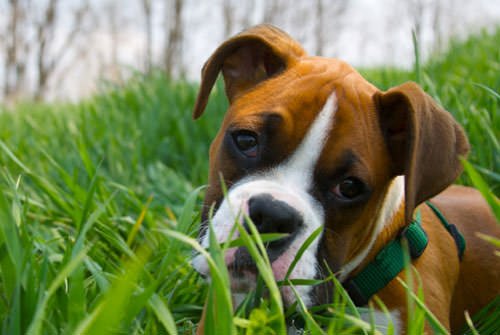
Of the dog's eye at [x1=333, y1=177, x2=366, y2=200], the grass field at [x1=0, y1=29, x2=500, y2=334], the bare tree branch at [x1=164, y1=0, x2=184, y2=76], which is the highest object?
the dog's eye at [x1=333, y1=177, x2=366, y2=200]

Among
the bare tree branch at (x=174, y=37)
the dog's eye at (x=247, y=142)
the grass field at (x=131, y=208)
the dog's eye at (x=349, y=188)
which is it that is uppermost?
the dog's eye at (x=247, y=142)

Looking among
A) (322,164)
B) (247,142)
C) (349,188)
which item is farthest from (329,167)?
(247,142)

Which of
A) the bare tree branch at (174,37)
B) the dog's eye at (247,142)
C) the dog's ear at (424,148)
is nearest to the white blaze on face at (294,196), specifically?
the dog's eye at (247,142)

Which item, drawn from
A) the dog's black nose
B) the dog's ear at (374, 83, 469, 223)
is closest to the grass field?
the dog's black nose

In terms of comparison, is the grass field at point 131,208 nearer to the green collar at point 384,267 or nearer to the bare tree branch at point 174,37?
the green collar at point 384,267

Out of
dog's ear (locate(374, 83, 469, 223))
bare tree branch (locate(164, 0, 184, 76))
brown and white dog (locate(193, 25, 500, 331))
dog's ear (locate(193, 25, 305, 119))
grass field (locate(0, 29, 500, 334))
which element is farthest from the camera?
bare tree branch (locate(164, 0, 184, 76))

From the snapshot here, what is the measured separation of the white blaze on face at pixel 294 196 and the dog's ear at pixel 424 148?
1.10 feet

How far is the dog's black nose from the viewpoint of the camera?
7.08 feet

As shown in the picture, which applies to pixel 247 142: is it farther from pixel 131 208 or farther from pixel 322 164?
pixel 131 208

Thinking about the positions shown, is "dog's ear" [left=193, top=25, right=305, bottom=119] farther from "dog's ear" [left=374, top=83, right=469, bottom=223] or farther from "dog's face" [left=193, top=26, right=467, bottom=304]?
"dog's ear" [left=374, top=83, right=469, bottom=223]

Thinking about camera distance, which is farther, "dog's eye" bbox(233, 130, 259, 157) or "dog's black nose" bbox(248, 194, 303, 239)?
"dog's eye" bbox(233, 130, 259, 157)

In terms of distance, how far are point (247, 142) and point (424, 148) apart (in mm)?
723

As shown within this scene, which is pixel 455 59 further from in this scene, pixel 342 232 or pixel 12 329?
pixel 12 329

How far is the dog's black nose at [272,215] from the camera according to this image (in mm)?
2158
